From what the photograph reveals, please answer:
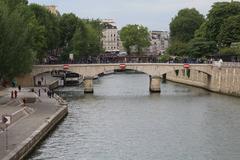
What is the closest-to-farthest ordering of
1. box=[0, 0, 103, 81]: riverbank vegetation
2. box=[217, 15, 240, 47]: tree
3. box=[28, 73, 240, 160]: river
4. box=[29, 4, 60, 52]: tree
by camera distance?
box=[28, 73, 240, 160]: river
box=[0, 0, 103, 81]: riverbank vegetation
box=[29, 4, 60, 52]: tree
box=[217, 15, 240, 47]: tree

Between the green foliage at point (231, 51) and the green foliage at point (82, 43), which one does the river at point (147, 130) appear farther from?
the green foliage at point (82, 43)

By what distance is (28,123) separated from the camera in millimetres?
44656

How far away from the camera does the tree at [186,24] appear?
6235 inches

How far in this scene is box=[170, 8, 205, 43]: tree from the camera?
158375mm

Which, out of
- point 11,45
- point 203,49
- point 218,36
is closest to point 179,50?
point 218,36

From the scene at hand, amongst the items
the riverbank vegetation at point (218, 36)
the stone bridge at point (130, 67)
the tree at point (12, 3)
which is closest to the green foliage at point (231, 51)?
the riverbank vegetation at point (218, 36)

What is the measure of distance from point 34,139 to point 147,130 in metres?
11.1

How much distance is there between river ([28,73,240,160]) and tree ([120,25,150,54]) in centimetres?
11831

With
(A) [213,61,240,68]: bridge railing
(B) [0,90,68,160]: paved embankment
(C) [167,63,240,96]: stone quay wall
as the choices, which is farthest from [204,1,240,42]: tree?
(B) [0,90,68,160]: paved embankment

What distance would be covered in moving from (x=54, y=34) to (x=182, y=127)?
6040 centimetres

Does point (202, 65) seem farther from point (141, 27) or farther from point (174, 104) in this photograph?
point (141, 27)

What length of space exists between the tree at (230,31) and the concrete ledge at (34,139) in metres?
59.3

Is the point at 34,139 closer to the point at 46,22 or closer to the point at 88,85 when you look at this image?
the point at 88,85

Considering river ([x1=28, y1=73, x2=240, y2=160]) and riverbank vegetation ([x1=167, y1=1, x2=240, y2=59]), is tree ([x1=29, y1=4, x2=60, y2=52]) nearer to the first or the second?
riverbank vegetation ([x1=167, y1=1, x2=240, y2=59])
